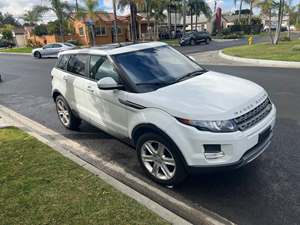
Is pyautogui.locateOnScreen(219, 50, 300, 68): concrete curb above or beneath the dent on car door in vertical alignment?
beneath

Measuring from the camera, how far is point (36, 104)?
8398mm

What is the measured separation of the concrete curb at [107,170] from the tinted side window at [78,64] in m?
1.31

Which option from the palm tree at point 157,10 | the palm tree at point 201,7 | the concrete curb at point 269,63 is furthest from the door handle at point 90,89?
the palm tree at point 201,7

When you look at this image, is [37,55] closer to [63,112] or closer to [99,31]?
[99,31]

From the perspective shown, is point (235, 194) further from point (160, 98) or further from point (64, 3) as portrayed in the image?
point (64, 3)

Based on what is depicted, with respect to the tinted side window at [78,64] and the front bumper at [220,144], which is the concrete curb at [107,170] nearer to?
the front bumper at [220,144]

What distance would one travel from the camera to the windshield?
3.94m

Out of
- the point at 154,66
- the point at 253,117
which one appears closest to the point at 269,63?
the point at 154,66

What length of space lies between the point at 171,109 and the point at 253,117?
0.97 meters

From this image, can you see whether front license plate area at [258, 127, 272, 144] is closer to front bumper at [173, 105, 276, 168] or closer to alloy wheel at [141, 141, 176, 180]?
front bumper at [173, 105, 276, 168]

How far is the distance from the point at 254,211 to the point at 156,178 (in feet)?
4.08

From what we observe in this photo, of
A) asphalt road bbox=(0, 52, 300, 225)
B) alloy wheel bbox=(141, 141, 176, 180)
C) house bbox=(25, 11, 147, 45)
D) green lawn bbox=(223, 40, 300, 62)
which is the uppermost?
house bbox=(25, 11, 147, 45)

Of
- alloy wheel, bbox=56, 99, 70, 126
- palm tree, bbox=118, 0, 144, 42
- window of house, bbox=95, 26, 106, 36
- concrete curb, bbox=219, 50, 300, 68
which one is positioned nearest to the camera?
alloy wheel, bbox=56, 99, 70, 126

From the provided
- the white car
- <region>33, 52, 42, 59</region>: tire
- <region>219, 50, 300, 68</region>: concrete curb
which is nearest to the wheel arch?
the white car
